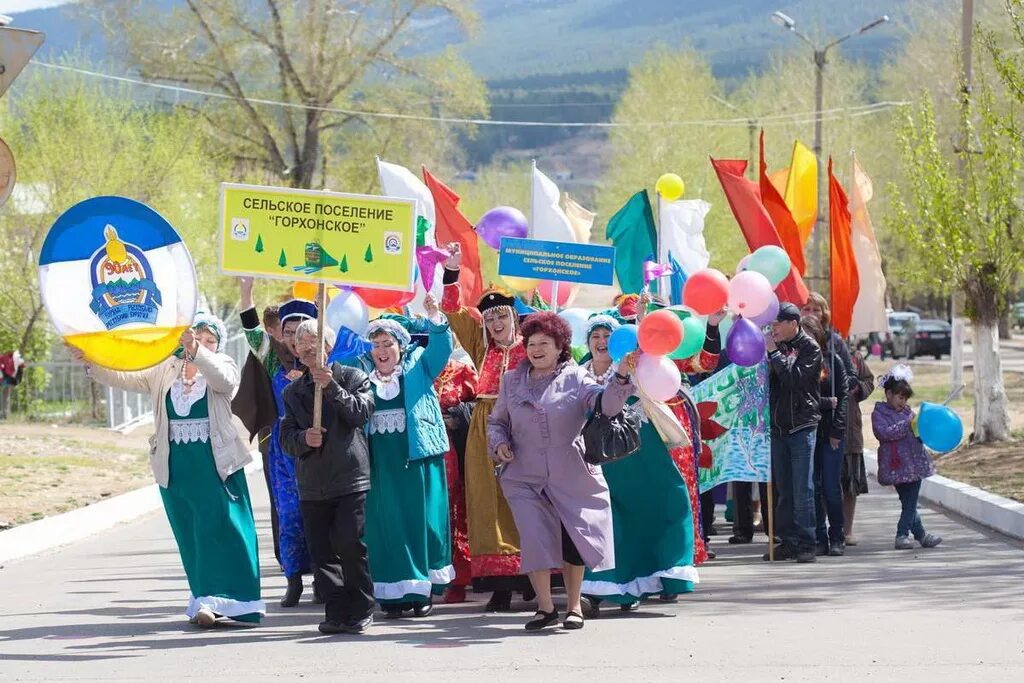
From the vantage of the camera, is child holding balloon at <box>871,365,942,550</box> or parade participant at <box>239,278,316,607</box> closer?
parade participant at <box>239,278,316,607</box>

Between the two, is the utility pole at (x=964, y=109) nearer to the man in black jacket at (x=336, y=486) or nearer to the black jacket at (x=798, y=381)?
the black jacket at (x=798, y=381)

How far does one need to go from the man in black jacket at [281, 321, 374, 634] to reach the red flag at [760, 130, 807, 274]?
213 inches

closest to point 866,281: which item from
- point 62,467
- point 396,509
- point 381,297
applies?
point 381,297

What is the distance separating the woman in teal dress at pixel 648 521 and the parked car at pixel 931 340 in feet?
138

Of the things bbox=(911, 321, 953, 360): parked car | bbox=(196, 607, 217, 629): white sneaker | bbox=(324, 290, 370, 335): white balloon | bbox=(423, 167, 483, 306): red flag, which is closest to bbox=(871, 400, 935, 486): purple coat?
bbox=(423, 167, 483, 306): red flag

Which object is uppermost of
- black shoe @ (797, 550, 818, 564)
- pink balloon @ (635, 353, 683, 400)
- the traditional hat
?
the traditional hat

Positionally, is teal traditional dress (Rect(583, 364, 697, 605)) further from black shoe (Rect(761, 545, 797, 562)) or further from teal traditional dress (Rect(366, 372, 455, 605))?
black shoe (Rect(761, 545, 797, 562))

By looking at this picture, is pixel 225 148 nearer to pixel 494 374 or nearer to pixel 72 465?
pixel 72 465

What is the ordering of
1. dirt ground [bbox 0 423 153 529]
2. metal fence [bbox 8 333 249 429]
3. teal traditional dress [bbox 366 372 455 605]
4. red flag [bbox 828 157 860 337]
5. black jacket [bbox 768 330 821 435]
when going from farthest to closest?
metal fence [bbox 8 333 249 429] < dirt ground [bbox 0 423 153 529] < red flag [bbox 828 157 860 337] < black jacket [bbox 768 330 821 435] < teal traditional dress [bbox 366 372 455 605]

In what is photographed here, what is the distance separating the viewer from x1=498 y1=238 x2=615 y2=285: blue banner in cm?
1078

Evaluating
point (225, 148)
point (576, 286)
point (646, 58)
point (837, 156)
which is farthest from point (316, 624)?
point (646, 58)

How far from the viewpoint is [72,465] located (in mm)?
20859

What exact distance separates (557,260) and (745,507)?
314cm

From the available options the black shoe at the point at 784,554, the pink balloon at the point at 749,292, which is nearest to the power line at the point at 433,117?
the black shoe at the point at 784,554
